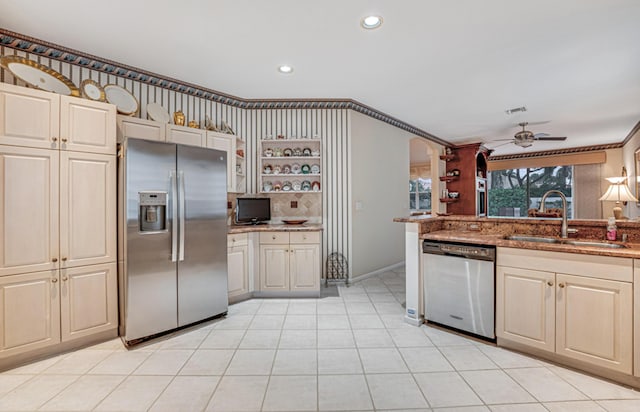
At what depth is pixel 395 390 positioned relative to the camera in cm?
184

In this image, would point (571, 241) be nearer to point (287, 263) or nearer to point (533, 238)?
point (533, 238)

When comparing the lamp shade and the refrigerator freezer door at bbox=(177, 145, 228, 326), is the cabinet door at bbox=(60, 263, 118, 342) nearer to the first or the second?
the refrigerator freezer door at bbox=(177, 145, 228, 326)

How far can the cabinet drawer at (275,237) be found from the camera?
3.62 metres

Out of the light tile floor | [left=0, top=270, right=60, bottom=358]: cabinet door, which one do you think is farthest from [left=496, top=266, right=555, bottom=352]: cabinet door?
[left=0, top=270, right=60, bottom=358]: cabinet door

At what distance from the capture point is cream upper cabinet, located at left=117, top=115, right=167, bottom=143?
2795 millimetres

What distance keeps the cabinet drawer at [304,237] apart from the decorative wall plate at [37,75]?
8.27 feet

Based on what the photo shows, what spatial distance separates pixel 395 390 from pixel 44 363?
8.63 ft

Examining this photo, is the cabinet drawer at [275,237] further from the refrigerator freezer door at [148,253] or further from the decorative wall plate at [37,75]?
the decorative wall plate at [37,75]

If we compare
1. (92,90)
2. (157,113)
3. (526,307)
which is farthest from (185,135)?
(526,307)

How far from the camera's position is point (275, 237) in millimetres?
3621

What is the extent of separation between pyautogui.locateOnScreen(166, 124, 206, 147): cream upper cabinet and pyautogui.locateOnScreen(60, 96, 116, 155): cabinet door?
0.62 metres

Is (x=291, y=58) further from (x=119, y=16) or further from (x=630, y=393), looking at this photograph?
(x=630, y=393)

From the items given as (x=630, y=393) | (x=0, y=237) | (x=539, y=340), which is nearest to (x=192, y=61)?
(x=0, y=237)

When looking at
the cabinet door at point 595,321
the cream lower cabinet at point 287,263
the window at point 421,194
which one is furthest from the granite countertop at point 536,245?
the window at point 421,194
